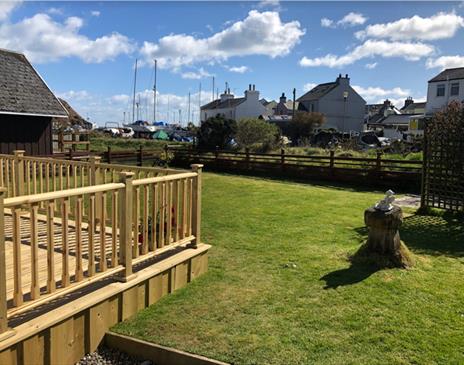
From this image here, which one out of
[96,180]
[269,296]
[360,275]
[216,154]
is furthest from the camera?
[216,154]

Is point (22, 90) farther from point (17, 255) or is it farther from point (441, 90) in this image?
point (441, 90)

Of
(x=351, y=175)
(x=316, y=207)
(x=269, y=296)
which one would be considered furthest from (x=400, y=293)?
(x=351, y=175)

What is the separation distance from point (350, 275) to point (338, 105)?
1773 inches

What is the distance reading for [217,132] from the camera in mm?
25750

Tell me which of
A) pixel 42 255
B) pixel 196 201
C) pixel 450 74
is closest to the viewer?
pixel 42 255

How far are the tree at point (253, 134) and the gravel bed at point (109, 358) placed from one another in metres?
22.4

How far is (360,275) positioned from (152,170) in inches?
115

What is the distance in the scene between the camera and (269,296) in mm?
4641

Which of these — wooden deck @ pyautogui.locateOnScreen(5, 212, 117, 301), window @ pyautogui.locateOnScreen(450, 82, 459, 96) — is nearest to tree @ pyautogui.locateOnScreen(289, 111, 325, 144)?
window @ pyautogui.locateOnScreen(450, 82, 459, 96)

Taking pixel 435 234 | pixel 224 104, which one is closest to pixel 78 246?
pixel 435 234

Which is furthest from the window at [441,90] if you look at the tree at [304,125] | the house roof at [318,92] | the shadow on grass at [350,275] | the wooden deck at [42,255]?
the wooden deck at [42,255]

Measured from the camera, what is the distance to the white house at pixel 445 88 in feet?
110

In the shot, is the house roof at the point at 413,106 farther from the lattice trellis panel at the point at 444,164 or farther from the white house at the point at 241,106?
the lattice trellis panel at the point at 444,164

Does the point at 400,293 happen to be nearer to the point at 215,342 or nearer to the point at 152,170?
the point at 215,342
